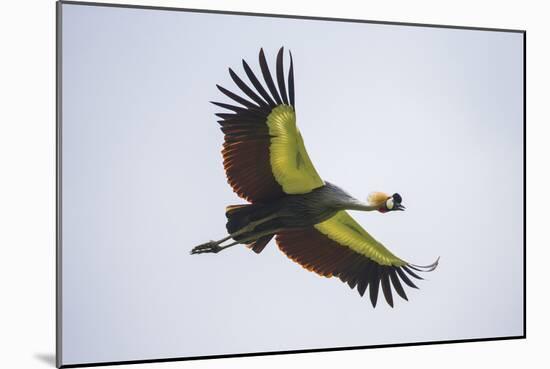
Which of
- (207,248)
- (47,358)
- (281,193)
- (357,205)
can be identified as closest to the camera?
(47,358)

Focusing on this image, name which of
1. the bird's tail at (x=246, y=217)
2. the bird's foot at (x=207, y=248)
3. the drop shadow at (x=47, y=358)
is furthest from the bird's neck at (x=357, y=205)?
the drop shadow at (x=47, y=358)

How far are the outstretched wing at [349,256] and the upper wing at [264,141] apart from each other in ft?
0.73

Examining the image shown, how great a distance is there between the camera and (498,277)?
448 cm

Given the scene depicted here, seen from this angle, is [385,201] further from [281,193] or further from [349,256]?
[281,193]

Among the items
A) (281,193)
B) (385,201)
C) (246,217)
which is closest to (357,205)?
(385,201)

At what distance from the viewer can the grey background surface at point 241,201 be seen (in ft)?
12.4

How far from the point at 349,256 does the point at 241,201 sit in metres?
0.61

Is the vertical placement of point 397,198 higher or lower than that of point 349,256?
higher

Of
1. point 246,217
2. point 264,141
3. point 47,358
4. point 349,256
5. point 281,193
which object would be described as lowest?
point 47,358

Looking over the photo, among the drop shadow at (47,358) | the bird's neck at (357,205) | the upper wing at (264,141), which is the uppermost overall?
the upper wing at (264,141)

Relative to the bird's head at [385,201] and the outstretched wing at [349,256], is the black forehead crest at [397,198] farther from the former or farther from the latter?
the outstretched wing at [349,256]

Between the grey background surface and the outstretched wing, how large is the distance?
0.05 metres

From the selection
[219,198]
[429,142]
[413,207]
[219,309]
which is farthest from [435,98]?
[219,309]

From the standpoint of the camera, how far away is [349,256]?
419 centimetres
